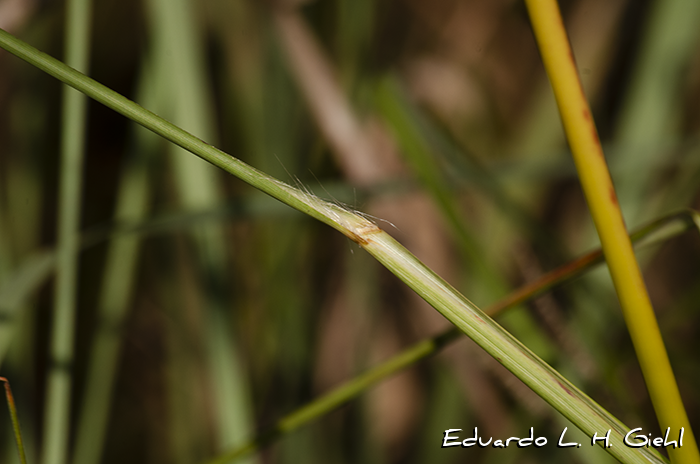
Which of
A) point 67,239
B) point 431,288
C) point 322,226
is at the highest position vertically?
point 322,226

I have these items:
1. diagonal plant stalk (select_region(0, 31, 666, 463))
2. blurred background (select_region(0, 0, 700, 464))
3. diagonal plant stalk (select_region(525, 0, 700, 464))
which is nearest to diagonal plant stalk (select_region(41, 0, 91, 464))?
blurred background (select_region(0, 0, 700, 464))

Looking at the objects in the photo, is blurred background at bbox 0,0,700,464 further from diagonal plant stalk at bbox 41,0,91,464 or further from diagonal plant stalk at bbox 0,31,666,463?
diagonal plant stalk at bbox 0,31,666,463

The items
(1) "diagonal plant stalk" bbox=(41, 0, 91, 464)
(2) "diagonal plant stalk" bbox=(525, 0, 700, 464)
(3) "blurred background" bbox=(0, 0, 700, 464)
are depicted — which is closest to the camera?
(2) "diagonal plant stalk" bbox=(525, 0, 700, 464)

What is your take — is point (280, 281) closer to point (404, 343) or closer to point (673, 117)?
point (404, 343)

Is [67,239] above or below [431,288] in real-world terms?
above

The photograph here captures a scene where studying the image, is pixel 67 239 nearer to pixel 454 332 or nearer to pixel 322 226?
pixel 454 332

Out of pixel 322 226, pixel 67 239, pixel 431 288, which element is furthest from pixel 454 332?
pixel 322 226

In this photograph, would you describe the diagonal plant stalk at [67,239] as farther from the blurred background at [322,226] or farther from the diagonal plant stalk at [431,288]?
the diagonal plant stalk at [431,288]
